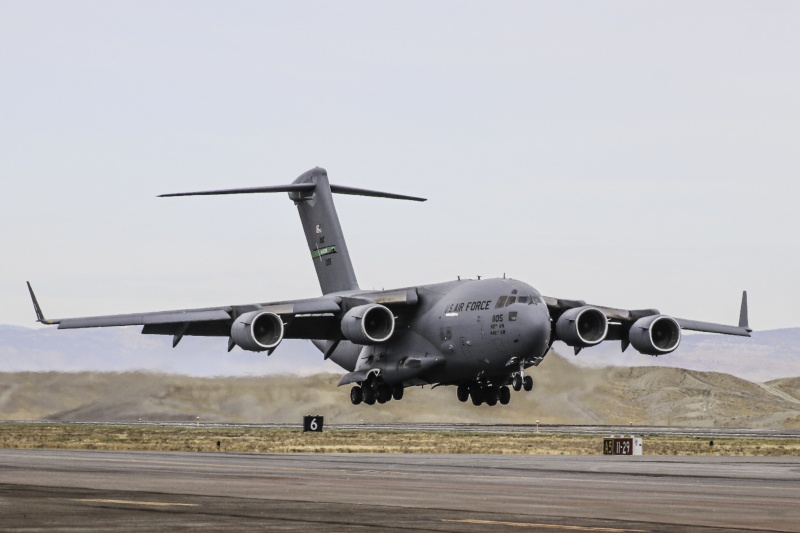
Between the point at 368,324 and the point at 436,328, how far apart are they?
276cm

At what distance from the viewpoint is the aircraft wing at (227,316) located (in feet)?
156

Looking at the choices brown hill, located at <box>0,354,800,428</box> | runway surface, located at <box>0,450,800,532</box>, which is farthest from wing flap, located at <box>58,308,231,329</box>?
brown hill, located at <box>0,354,800,428</box>

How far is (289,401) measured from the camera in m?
86.9

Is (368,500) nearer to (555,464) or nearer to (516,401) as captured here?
(555,464)

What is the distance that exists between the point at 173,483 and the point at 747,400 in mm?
92693

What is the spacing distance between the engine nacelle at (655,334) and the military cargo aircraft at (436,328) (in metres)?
0.04

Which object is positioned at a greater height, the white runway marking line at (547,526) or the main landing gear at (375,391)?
the main landing gear at (375,391)

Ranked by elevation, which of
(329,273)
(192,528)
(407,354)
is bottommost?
(192,528)

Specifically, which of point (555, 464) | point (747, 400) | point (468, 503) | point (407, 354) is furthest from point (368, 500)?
point (747, 400)

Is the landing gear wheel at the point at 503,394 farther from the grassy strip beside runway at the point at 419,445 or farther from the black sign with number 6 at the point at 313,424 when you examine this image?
the black sign with number 6 at the point at 313,424

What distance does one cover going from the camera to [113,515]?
15.2m

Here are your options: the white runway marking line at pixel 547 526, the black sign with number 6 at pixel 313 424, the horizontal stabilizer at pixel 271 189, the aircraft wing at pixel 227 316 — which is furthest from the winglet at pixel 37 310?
the white runway marking line at pixel 547 526

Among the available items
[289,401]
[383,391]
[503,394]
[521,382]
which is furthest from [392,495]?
[289,401]

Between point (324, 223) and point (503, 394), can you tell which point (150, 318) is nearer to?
point (324, 223)
